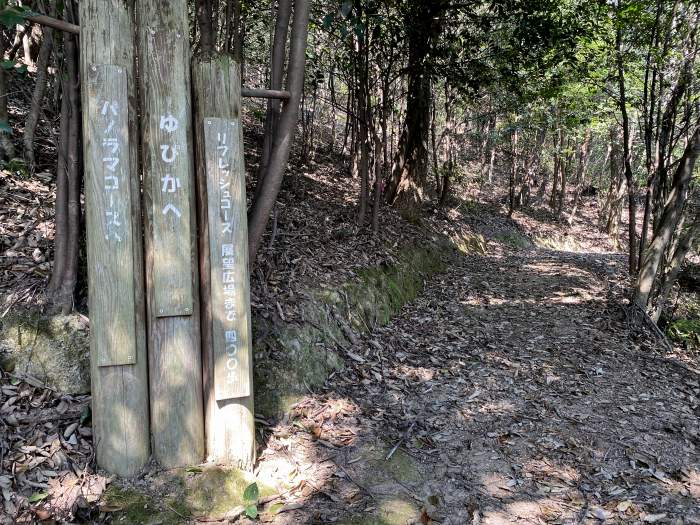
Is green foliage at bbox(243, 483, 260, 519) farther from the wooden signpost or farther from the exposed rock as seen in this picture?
the exposed rock

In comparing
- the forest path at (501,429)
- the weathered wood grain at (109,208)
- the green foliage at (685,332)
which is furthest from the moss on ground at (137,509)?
the green foliage at (685,332)

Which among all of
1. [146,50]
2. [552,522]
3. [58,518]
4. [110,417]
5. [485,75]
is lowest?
[552,522]

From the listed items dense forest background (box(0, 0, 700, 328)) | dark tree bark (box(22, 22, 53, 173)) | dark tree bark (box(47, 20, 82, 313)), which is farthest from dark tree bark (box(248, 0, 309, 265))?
dark tree bark (box(22, 22, 53, 173))

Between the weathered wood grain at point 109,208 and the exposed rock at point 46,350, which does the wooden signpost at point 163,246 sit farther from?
the exposed rock at point 46,350

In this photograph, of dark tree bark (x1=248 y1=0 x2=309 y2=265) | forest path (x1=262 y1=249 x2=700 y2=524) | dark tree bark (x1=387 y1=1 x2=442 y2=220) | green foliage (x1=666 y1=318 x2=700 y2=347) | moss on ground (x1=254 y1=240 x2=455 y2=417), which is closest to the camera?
forest path (x1=262 y1=249 x2=700 y2=524)

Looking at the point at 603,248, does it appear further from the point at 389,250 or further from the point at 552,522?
the point at 552,522

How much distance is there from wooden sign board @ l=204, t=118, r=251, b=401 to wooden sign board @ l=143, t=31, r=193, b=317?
17 cm

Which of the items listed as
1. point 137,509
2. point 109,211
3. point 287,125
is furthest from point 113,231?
point 137,509

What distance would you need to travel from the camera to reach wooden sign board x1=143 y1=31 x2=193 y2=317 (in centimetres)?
304

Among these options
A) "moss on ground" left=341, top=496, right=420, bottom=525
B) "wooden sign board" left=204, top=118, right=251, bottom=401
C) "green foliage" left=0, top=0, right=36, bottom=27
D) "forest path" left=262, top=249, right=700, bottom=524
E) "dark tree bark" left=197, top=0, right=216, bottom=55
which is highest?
"dark tree bark" left=197, top=0, right=216, bottom=55

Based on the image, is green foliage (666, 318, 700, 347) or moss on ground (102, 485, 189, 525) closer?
moss on ground (102, 485, 189, 525)

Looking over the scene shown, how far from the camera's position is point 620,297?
8.05m

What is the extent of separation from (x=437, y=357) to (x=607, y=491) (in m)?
→ 2.38

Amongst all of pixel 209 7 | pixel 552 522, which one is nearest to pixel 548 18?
pixel 209 7
